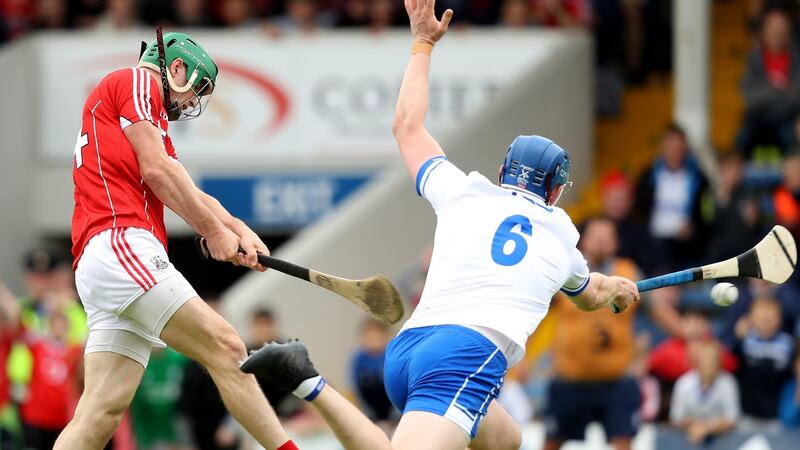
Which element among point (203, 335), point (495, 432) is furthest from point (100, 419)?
point (495, 432)

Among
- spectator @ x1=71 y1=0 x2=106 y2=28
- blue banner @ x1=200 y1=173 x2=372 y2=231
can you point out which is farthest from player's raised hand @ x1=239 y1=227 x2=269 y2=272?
spectator @ x1=71 y1=0 x2=106 y2=28

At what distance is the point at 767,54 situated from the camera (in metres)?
14.1

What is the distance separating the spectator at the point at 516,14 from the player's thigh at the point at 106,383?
9995 mm

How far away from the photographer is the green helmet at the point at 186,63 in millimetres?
7113

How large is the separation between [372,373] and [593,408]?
2.46 metres

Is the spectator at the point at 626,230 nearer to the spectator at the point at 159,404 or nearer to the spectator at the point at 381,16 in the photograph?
the spectator at the point at 159,404

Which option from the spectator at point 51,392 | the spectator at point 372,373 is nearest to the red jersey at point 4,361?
the spectator at point 51,392

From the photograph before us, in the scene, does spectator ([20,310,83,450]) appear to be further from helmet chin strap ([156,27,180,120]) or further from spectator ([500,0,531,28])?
spectator ([500,0,531,28])

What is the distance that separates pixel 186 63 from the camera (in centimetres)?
712

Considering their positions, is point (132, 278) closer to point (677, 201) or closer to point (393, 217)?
point (677, 201)

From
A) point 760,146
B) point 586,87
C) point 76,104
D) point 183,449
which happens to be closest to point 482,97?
point 586,87

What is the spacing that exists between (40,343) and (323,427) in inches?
90.6

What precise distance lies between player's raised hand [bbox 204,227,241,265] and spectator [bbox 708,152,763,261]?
6.54 metres

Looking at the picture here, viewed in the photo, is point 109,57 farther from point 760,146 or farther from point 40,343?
point 760,146
